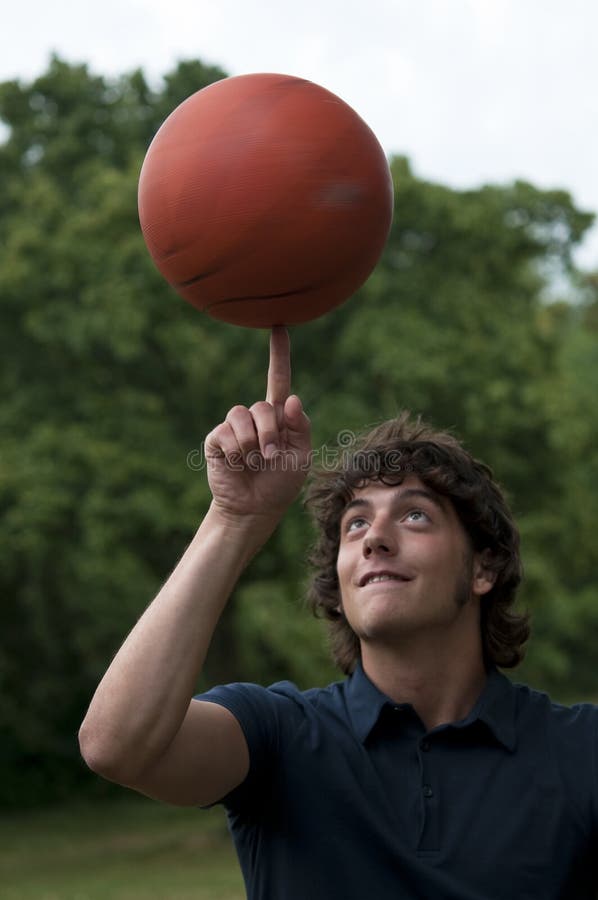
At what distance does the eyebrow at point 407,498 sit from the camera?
10.5 feet

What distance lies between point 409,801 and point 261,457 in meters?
0.85

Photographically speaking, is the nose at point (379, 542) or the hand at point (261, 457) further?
the nose at point (379, 542)

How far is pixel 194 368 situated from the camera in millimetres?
14820

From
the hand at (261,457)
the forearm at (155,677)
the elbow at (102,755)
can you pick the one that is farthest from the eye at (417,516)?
the elbow at (102,755)

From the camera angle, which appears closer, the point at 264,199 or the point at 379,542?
the point at 264,199

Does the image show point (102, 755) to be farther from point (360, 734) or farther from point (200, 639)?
point (360, 734)

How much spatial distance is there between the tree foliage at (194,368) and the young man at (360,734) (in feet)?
35.4

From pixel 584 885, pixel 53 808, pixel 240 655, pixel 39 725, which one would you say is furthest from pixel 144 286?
pixel 584 885

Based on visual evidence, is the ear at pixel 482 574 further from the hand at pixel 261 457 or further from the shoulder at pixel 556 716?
the hand at pixel 261 457

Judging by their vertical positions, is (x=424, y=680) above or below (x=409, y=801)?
above

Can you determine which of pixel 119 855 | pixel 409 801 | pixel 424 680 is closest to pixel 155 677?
pixel 409 801

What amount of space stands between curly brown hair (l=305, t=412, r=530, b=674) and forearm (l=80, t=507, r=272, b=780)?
2.60 feet

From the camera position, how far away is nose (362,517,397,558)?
3027 mm

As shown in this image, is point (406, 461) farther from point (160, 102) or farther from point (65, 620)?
point (65, 620)
